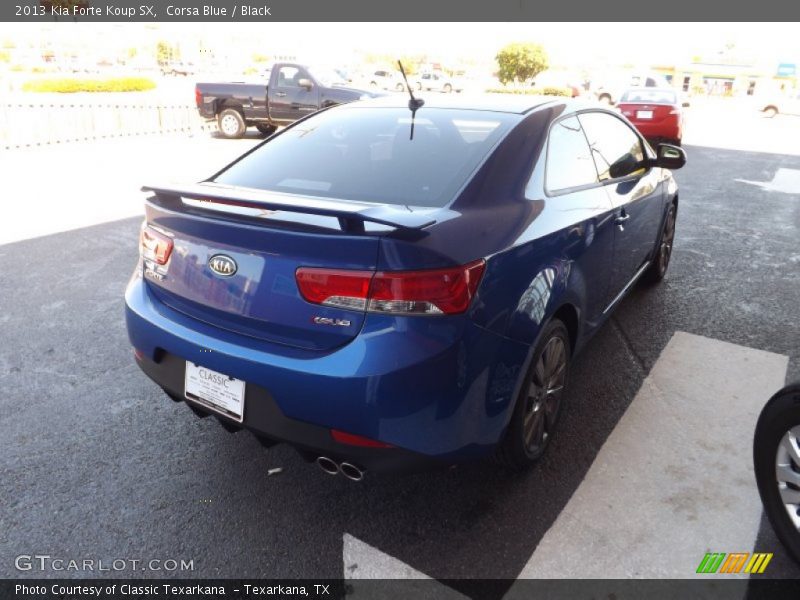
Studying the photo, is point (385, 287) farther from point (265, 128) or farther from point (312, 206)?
point (265, 128)

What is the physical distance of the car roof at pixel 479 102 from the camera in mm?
2992

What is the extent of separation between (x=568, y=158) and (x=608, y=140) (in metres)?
0.83

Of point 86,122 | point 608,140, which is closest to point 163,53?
point 86,122

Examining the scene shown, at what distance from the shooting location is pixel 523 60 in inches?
1706

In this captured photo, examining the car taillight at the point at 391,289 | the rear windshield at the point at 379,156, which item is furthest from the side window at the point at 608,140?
the car taillight at the point at 391,289

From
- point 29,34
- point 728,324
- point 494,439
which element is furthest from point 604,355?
point 29,34

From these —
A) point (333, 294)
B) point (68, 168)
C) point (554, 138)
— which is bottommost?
point (68, 168)

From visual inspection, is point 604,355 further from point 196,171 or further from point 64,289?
point 196,171

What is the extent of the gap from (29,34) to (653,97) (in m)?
76.7

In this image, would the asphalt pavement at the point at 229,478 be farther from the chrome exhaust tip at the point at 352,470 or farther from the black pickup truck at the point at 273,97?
the black pickup truck at the point at 273,97

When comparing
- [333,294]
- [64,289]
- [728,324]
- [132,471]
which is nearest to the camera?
[333,294]

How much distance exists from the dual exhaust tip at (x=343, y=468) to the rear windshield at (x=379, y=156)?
1011mm

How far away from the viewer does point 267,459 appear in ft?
9.23

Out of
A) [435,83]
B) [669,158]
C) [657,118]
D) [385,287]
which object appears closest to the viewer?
[385,287]
